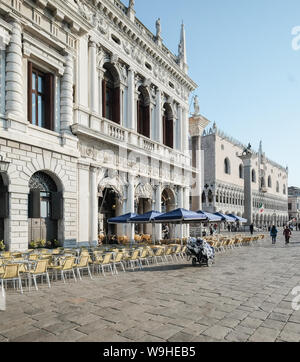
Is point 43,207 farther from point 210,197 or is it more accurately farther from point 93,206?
point 210,197

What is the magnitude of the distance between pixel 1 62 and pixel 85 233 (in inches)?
328

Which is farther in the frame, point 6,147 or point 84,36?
point 84,36

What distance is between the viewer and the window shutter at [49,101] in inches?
558

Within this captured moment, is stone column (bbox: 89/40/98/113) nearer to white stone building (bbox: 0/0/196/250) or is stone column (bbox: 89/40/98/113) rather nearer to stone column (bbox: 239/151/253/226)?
white stone building (bbox: 0/0/196/250)

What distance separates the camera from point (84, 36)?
16406 mm

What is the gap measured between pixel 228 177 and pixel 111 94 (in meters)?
39.0

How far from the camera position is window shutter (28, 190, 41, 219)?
12.8m

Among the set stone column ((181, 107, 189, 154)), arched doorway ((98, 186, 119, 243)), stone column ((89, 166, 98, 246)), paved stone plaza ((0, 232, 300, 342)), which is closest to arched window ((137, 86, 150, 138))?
stone column ((181, 107, 189, 154))

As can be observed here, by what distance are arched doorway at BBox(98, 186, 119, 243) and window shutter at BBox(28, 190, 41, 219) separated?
18.9 ft

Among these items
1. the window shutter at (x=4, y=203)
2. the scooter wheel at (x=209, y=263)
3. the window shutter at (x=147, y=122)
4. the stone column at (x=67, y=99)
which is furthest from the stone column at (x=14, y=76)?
the window shutter at (x=147, y=122)

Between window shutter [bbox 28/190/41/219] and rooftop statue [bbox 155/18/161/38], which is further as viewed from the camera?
rooftop statue [bbox 155/18/161/38]

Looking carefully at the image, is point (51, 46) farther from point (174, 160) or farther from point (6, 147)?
point (174, 160)

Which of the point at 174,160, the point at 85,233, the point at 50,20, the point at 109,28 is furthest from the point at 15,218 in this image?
the point at 174,160

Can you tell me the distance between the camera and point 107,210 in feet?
63.2
